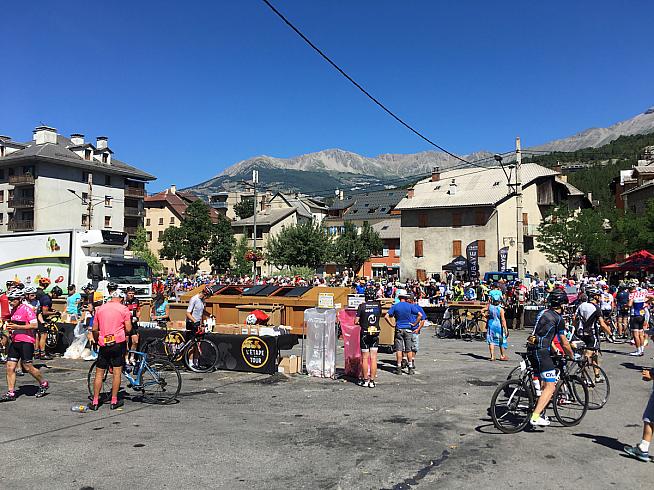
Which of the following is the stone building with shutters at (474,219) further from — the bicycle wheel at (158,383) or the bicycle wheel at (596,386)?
the bicycle wheel at (158,383)

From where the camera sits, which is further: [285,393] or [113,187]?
[113,187]

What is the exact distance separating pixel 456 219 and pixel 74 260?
37585mm

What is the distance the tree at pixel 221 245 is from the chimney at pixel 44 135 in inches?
791

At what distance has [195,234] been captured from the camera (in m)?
63.4

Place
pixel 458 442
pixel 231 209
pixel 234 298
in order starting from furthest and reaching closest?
pixel 231 209, pixel 234 298, pixel 458 442

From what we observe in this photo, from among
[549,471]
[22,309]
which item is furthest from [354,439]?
[22,309]

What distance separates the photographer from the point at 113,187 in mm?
65562

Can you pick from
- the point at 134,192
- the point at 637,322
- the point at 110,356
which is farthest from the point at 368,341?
the point at 134,192

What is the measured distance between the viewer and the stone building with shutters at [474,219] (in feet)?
170

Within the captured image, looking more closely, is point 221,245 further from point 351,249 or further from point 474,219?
point 474,219

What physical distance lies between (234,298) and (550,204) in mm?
44695

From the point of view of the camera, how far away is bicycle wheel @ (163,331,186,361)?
12.3 metres

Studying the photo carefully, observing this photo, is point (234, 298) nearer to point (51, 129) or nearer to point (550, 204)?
point (550, 204)

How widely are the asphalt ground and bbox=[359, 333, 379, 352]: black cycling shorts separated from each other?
0.78 m
